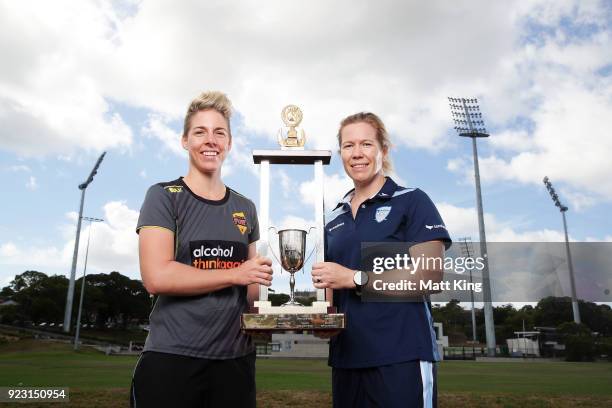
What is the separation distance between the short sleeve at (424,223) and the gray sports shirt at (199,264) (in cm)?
100

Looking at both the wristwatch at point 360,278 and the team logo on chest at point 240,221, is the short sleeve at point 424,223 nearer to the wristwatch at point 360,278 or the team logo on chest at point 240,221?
the wristwatch at point 360,278

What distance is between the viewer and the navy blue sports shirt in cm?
290

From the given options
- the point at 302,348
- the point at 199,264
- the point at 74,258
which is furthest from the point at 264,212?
the point at 74,258

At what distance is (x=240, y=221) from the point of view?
→ 299cm

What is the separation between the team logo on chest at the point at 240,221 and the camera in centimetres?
296

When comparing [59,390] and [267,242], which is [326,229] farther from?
[59,390]

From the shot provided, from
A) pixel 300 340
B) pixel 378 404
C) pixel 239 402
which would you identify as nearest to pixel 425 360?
pixel 378 404

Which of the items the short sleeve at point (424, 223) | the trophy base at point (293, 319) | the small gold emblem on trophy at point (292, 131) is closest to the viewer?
the trophy base at point (293, 319)

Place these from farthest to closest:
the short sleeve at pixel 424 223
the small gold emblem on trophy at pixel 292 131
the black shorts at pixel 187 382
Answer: the small gold emblem on trophy at pixel 292 131, the short sleeve at pixel 424 223, the black shorts at pixel 187 382

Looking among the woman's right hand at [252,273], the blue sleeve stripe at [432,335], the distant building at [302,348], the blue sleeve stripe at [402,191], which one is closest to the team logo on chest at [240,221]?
the woman's right hand at [252,273]

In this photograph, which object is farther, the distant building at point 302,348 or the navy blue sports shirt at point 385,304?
the distant building at point 302,348

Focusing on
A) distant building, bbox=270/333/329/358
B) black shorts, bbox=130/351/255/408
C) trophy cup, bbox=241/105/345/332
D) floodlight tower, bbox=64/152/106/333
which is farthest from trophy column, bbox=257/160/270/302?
floodlight tower, bbox=64/152/106/333

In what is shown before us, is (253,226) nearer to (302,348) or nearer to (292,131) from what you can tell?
(292,131)

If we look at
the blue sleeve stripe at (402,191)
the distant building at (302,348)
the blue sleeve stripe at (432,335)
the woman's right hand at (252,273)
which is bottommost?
the distant building at (302,348)
